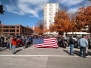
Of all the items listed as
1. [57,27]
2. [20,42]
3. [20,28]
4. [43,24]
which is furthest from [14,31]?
[20,42]

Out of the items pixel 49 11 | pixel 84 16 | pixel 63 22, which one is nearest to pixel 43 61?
pixel 84 16

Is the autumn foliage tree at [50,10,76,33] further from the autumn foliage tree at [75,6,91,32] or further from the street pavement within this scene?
the street pavement

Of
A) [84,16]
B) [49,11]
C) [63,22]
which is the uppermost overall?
[49,11]

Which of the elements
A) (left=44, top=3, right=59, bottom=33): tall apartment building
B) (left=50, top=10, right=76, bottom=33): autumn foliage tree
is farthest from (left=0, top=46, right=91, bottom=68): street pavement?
(left=44, top=3, right=59, bottom=33): tall apartment building

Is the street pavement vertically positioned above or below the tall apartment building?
below

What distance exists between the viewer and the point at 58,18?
46.0 meters

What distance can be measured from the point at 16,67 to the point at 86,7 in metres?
29.5

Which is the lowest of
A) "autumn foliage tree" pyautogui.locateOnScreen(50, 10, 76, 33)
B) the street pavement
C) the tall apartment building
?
the street pavement

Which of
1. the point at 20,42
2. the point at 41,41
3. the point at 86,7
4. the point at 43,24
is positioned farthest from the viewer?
the point at 43,24

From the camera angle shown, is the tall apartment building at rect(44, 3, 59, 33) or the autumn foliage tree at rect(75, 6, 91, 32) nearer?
the autumn foliage tree at rect(75, 6, 91, 32)

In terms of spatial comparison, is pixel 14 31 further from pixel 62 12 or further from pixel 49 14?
pixel 62 12

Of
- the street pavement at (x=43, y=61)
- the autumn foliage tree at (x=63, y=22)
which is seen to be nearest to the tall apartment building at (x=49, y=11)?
the autumn foliage tree at (x=63, y=22)

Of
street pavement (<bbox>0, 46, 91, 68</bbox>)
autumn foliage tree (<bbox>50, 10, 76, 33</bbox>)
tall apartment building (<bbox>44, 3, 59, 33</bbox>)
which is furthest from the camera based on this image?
tall apartment building (<bbox>44, 3, 59, 33</bbox>)

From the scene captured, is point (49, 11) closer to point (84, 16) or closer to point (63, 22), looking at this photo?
point (63, 22)
